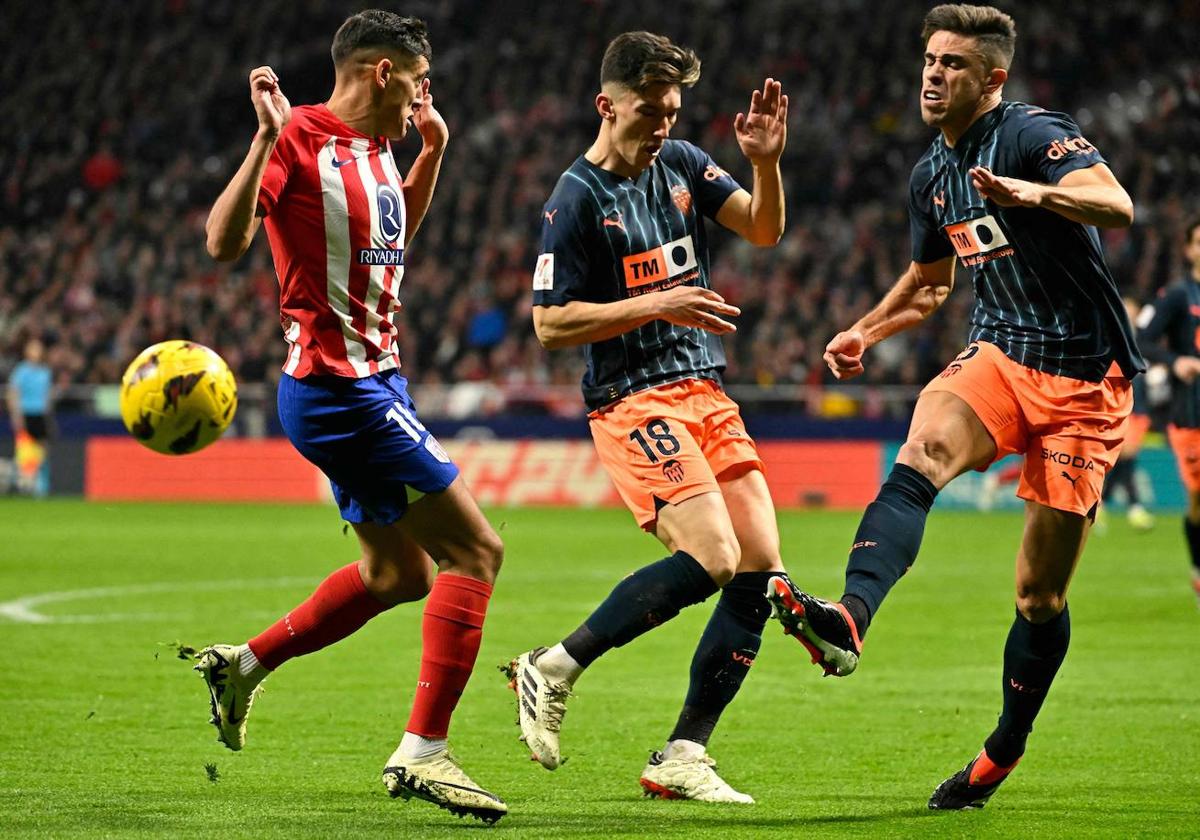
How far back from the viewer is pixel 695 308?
516 centimetres

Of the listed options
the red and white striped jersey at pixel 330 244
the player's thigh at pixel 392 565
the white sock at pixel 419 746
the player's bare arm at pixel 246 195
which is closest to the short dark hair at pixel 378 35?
the red and white striped jersey at pixel 330 244

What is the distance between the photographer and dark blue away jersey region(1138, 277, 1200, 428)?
11156mm

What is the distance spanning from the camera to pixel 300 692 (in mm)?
7867

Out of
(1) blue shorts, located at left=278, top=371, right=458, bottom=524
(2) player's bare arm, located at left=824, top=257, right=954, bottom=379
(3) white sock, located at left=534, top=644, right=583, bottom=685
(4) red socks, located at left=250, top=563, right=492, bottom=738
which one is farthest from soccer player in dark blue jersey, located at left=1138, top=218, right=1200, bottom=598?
(1) blue shorts, located at left=278, top=371, right=458, bottom=524

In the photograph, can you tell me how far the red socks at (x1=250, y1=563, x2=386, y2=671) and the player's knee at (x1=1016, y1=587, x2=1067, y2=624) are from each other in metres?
2.16

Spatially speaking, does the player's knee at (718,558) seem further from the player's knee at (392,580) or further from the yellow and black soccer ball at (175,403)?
the yellow and black soccer ball at (175,403)

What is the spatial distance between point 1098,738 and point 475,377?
697 inches

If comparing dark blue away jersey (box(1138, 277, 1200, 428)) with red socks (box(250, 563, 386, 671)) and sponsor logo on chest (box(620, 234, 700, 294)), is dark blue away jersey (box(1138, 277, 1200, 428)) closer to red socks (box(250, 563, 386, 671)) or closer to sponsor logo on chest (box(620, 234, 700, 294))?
sponsor logo on chest (box(620, 234, 700, 294))

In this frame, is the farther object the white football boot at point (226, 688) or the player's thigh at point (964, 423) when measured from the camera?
the white football boot at point (226, 688)

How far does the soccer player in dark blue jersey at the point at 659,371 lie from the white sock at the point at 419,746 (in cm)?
34

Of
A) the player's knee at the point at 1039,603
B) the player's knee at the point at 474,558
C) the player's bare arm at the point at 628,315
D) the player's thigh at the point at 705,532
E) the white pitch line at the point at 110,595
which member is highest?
the player's bare arm at the point at 628,315

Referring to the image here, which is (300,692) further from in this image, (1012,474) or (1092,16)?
(1092,16)

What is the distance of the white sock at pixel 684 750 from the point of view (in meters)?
5.59

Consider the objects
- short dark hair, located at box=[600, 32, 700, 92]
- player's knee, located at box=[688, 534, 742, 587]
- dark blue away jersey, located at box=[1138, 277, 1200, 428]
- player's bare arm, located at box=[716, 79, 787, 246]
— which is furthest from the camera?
dark blue away jersey, located at box=[1138, 277, 1200, 428]
